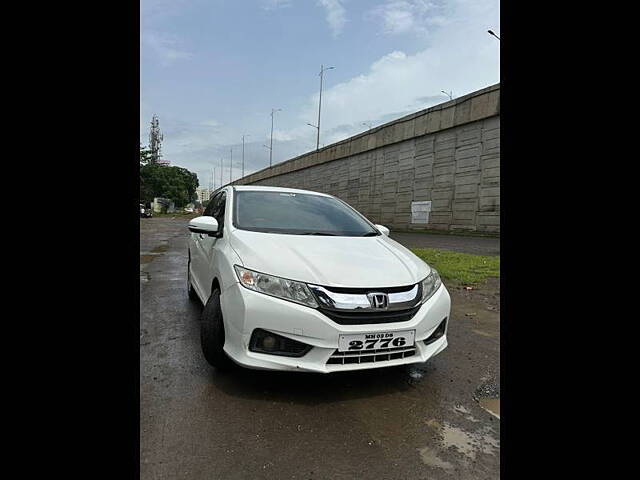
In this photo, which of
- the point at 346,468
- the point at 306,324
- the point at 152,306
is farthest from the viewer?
the point at 152,306

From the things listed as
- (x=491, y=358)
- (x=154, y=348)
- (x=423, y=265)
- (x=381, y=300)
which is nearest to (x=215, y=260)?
(x=154, y=348)

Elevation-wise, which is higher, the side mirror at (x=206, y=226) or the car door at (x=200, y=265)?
the side mirror at (x=206, y=226)

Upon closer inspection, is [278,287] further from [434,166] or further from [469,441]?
[434,166]

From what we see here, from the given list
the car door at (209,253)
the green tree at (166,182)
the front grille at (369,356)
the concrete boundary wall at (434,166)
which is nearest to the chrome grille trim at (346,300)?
the front grille at (369,356)

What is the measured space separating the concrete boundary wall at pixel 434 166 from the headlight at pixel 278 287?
27.3 feet

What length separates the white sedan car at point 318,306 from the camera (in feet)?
7.14

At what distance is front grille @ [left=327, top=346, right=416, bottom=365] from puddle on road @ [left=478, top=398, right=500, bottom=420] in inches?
22.6

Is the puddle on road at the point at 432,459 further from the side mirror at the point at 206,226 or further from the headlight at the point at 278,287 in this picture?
the side mirror at the point at 206,226

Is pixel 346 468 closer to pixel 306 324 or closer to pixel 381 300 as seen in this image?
pixel 306 324

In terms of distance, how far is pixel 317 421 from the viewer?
211cm
